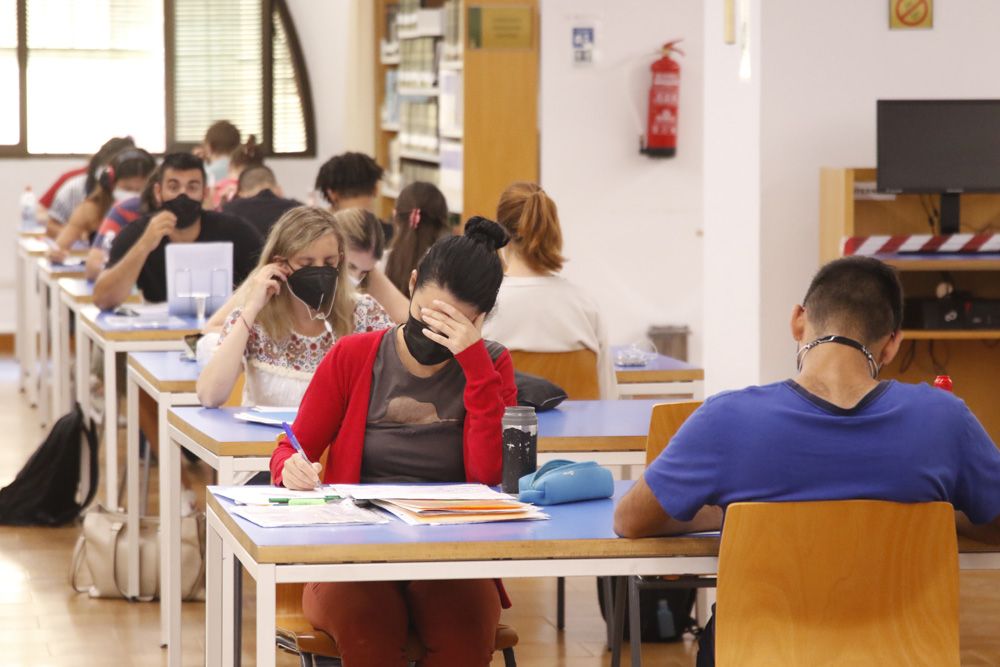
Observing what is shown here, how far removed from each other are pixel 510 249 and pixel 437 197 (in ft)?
3.22

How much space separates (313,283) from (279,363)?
9.2 inches

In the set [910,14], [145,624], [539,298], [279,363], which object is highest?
[910,14]

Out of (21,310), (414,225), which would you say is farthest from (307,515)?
(21,310)

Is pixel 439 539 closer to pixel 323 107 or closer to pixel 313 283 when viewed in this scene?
→ pixel 313 283

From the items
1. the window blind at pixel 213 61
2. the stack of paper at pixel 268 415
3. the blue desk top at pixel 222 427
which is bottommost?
the blue desk top at pixel 222 427

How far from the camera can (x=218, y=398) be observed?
3668 mm

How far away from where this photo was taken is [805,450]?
2.24 meters

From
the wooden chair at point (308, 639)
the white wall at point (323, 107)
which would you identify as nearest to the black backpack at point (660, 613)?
the wooden chair at point (308, 639)

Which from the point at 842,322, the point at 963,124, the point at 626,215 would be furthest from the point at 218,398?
the point at 626,215

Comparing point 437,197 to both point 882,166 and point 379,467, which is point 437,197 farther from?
point 379,467

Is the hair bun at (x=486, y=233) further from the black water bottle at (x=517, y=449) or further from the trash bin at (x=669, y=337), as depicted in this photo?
the trash bin at (x=669, y=337)

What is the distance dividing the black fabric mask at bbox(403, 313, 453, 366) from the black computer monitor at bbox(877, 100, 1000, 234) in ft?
10.8

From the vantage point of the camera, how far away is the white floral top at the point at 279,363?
3822 millimetres

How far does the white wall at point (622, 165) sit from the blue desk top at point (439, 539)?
5774mm
